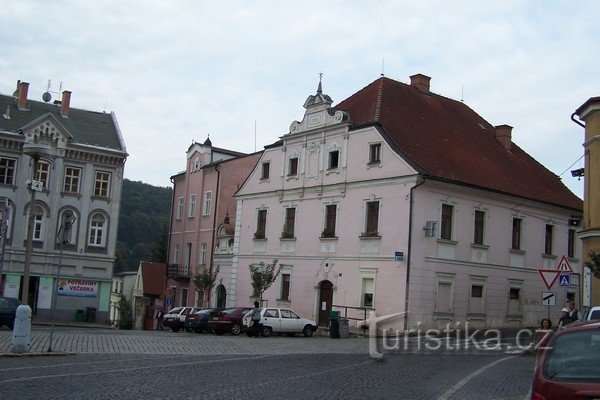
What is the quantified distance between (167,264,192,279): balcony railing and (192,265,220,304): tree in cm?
466

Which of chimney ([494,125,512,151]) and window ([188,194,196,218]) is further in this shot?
window ([188,194,196,218])

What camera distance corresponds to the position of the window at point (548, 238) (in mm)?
41994

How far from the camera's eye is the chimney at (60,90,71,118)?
58.0 meters

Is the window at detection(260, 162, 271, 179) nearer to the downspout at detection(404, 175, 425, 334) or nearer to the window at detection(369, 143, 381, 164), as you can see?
the window at detection(369, 143, 381, 164)

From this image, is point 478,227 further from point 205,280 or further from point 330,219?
point 205,280

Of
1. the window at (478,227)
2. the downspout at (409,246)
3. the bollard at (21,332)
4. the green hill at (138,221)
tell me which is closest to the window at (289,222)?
the downspout at (409,246)

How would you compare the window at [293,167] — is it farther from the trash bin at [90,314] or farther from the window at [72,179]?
the trash bin at [90,314]

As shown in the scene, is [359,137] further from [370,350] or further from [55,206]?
[55,206]

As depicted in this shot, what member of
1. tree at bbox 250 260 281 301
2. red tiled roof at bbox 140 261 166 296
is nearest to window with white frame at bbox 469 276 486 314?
tree at bbox 250 260 281 301

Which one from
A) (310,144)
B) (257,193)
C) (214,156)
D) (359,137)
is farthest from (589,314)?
(214,156)

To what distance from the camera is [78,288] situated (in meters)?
53.5

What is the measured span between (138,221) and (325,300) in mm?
69124

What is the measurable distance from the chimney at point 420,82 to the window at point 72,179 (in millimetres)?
25319

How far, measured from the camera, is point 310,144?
41.7 meters
